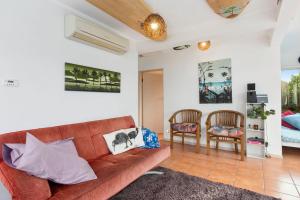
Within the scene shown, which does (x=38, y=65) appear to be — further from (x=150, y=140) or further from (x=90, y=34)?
(x=150, y=140)

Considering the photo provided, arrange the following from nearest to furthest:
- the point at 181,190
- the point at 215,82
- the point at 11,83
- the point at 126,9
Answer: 1. the point at 11,83
2. the point at 181,190
3. the point at 126,9
4. the point at 215,82

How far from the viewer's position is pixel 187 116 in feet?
12.9

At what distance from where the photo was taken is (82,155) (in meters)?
1.85

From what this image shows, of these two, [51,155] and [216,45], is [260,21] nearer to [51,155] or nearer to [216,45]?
[216,45]

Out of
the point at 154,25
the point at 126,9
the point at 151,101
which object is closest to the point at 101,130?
the point at 154,25

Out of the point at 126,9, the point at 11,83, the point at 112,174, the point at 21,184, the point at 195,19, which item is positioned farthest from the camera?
the point at 195,19

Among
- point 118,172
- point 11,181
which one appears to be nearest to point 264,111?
point 118,172

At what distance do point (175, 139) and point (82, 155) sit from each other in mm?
2784

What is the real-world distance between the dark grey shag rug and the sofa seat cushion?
30 cm

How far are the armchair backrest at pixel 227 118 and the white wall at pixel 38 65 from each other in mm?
2373

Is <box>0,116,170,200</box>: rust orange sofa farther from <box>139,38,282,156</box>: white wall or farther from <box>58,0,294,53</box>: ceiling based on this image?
<box>139,38,282,156</box>: white wall

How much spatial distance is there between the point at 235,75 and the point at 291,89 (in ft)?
5.76

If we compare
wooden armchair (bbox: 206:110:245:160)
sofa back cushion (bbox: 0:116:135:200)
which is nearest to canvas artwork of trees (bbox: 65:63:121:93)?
sofa back cushion (bbox: 0:116:135:200)

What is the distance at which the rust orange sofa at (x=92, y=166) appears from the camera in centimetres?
111
